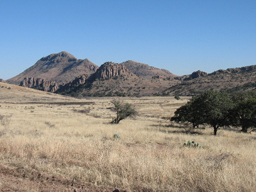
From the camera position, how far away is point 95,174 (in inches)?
222

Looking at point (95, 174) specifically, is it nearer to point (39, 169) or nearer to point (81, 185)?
point (81, 185)

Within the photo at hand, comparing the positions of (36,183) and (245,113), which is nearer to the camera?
(36,183)

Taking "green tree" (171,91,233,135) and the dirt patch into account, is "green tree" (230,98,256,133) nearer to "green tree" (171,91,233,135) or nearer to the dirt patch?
"green tree" (171,91,233,135)

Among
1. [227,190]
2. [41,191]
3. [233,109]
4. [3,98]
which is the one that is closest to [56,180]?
[41,191]

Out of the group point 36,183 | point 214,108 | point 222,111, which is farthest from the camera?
point 222,111

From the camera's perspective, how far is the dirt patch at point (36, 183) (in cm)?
479

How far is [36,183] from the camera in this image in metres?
5.07

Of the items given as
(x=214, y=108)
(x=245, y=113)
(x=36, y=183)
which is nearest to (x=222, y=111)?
(x=214, y=108)

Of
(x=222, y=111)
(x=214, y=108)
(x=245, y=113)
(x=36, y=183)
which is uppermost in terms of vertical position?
(x=214, y=108)

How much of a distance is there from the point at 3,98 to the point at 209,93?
102477mm

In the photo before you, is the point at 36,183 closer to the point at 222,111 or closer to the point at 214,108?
the point at 214,108

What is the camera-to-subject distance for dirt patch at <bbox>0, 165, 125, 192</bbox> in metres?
4.79

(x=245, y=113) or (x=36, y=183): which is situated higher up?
(x=245, y=113)

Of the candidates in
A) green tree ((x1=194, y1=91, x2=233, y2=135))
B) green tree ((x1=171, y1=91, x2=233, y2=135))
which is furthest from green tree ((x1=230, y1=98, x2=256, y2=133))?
green tree ((x1=194, y1=91, x2=233, y2=135))
